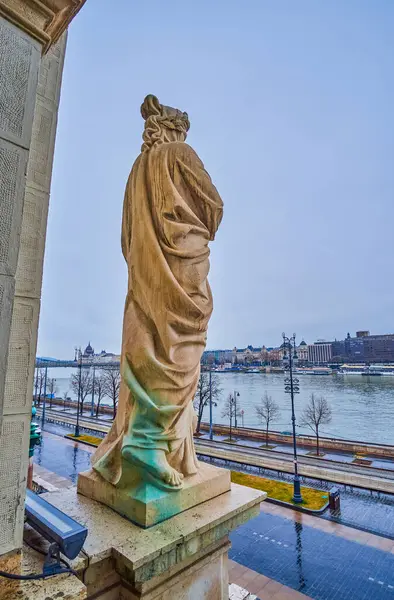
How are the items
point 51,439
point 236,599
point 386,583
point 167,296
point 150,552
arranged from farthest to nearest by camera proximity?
point 51,439
point 386,583
point 236,599
point 167,296
point 150,552

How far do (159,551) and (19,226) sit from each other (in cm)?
219

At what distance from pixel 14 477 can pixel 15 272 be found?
3.09 ft

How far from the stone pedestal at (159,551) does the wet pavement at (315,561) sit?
7572mm

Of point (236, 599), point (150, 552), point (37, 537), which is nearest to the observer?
point (37, 537)

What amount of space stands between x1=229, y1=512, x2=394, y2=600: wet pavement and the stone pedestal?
7.57m

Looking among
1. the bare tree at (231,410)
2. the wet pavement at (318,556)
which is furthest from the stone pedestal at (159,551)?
the bare tree at (231,410)

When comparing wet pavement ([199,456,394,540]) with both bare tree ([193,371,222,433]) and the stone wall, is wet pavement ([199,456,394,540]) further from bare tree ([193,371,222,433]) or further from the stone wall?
the stone wall

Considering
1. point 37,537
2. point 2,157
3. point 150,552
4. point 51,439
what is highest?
point 2,157

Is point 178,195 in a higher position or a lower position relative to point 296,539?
higher

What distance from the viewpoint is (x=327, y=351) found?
434 feet

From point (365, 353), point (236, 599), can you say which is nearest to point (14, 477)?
point (236, 599)

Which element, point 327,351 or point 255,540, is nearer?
point 255,540

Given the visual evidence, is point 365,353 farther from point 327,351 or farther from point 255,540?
point 255,540

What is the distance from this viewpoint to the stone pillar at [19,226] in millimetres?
1585
